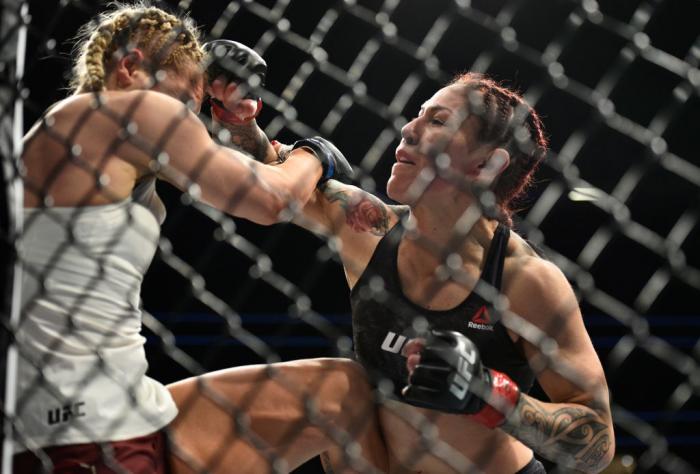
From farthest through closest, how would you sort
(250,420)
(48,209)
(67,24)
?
1. (67,24)
2. (250,420)
3. (48,209)

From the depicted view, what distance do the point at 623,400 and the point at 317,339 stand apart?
157 cm

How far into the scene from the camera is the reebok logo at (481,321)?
5.43 feet

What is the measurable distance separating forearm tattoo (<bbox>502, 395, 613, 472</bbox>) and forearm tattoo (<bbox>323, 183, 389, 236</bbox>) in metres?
0.58

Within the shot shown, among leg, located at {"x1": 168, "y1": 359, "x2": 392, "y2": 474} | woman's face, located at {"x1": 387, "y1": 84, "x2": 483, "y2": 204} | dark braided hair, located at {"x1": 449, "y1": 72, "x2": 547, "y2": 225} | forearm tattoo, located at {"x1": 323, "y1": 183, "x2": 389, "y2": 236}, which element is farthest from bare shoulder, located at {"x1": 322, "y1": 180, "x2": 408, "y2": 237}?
leg, located at {"x1": 168, "y1": 359, "x2": 392, "y2": 474}

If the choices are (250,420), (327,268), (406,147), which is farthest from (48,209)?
(327,268)

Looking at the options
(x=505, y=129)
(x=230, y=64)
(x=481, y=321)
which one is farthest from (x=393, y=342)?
(x=230, y=64)

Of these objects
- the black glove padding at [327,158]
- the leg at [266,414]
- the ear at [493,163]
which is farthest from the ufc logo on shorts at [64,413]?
the ear at [493,163]

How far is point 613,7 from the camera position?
3.55 m

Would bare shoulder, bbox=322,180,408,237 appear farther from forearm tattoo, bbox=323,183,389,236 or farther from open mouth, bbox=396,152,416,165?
open mouth, bbox=396,152,416,165

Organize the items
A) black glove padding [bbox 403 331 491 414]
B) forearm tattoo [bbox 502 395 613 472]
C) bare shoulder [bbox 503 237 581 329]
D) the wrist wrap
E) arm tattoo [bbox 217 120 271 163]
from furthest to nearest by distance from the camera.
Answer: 1. arm tattoo [bbox 217 120 271 163]
2. bare shoulder [bbox 503 237 581 329]
3. forearm tattoo [bbox 502 395 613 472]
4. the wrist wrap
5. black glove padding [bbox 403 331 491 414]

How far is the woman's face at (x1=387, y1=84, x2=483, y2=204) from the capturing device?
5.51 feet

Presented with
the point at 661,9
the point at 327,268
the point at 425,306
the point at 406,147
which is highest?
the point at 661,9

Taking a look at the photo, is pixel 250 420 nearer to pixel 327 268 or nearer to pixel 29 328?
pixel 29 328

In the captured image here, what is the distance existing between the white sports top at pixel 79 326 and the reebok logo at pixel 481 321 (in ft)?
2.21
